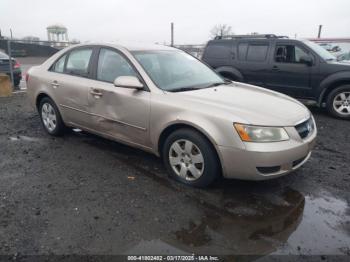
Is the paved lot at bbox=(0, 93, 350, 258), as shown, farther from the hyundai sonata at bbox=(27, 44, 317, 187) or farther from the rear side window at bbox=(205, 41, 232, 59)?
the rear side window at bbox=(205, 41, 232, 59)

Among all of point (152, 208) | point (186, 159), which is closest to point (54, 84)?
point (186, 159)

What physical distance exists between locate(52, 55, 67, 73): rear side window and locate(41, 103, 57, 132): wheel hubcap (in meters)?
0.61

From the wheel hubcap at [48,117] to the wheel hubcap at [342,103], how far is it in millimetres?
5850

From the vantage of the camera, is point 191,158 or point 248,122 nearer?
point 248,122

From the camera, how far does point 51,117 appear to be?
534 cm

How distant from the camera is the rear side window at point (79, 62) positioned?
15.2 ft

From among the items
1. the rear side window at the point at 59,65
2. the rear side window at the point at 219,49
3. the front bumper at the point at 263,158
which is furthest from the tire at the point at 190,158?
the rear side window at the point at 219,49

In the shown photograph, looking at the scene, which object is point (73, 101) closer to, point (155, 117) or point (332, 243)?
point (155, 117)

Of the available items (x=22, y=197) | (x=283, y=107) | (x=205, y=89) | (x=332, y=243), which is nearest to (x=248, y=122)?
(x=283, y=107)

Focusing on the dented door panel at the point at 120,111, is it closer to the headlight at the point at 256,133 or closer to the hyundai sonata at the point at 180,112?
the hyundai sonata at the point at 180,112

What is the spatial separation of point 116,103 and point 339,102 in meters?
5.31

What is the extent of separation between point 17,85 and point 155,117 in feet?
27.5

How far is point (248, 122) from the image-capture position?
316 centimetres

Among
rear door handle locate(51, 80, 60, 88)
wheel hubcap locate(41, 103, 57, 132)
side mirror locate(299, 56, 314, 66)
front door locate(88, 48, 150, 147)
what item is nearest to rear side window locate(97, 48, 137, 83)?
front door locate(88, 48, 150, 147)
